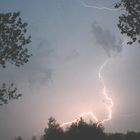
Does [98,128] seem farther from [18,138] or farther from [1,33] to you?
[18,138]

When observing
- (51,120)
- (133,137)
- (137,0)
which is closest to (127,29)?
(137,0)

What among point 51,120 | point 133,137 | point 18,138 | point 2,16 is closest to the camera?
point 2,16

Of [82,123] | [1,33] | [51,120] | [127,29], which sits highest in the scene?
[51,120]

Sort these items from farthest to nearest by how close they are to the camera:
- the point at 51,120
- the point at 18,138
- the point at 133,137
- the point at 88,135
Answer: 1. the point at 18,138
2. the point at 51,120
3. the point at 133,137
4. the point at 88,135

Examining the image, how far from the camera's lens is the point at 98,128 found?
283ft

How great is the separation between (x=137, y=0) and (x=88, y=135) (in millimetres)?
52465

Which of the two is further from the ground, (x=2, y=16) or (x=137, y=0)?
(x=2, y=16)

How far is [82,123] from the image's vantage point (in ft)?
292

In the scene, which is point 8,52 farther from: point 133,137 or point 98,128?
point 133,137

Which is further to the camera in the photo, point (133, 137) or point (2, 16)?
point (133, 137)

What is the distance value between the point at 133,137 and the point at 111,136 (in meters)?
7.88

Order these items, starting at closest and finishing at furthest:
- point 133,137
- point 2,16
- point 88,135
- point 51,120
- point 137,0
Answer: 1. point 137,0
2. point 2,16
3. point 88,135
4. point 133,137
5. point 51,120

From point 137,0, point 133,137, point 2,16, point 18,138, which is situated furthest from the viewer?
point 18,138

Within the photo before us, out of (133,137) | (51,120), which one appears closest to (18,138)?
(51,120)
